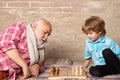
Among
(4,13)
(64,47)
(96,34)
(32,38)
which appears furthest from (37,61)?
(4,13)

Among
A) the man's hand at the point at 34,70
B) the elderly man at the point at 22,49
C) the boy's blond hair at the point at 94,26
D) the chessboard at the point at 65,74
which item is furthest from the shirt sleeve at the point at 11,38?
the boy's blond hair at the point at 94,26

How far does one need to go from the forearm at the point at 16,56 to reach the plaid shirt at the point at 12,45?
0.03 metres

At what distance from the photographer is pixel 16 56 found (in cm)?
Answer: 167

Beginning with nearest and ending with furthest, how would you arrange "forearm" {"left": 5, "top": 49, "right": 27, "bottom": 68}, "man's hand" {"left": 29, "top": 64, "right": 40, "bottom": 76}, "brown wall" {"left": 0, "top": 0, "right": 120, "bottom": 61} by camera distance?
"forearm" {"left": 5, "top": 49, "right": 27, "bottom": 68} → "man's hand" {"left": 29, "top": 64, "right": 40, "bottom": 76} → "brown wall" {"left": 0, "top": 0, "right": 120, "bottom": 61}

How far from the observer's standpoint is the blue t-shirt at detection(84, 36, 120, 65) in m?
1.88

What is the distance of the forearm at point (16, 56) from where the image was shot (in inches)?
65.6

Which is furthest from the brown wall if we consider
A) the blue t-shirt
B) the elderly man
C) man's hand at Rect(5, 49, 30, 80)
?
man's hand at Rect(5, 49, 30, 80)

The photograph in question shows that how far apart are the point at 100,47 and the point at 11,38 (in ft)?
2.24

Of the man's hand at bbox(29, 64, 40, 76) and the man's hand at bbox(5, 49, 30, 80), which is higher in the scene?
the man's hand at bbox(5, 49, 30, 80)

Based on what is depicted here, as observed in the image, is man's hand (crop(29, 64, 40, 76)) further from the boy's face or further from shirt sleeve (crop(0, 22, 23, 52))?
the boy's face

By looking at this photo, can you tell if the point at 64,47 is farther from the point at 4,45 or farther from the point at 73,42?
the point at 4,45

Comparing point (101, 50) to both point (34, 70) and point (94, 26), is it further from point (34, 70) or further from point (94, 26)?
point (34, 70)

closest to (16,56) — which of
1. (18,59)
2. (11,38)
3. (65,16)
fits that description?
(18,59)

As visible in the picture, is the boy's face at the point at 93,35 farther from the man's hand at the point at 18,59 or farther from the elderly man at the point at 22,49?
the man's hand at the point at 18,59
